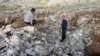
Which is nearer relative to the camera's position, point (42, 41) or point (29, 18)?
point (42, 41)

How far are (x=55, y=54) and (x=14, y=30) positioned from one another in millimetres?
2711

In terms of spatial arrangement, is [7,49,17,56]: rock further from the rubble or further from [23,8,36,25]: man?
[23,8,36,25]: man

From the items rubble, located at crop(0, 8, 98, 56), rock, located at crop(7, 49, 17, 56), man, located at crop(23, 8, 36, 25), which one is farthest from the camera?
man, located at crop(23, 8, 36, 25)

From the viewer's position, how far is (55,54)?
13.8 metres

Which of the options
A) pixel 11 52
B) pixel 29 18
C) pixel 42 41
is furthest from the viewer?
pixel 29 18

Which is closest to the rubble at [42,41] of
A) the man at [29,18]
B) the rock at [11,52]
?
the rock at [11,52]

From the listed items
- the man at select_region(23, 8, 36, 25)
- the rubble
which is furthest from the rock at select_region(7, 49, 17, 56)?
the man at select_region(23, 8, 36, 25)

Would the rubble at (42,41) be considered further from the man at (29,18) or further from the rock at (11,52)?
the man at (29,18)

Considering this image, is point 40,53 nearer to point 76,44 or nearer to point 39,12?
point 76,44

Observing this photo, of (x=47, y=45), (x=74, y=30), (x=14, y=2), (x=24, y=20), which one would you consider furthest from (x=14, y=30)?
(x=14, y=2)

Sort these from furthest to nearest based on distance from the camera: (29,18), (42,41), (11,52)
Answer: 1. (29,18)
2. (42,41)
3. (11,52)

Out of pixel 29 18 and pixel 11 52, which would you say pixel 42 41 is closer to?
pixel 29 18

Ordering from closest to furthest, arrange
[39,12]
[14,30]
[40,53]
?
1. [40,53]
2. [14,30]
3. [39,12]

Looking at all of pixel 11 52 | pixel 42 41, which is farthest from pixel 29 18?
pixel 11 52
